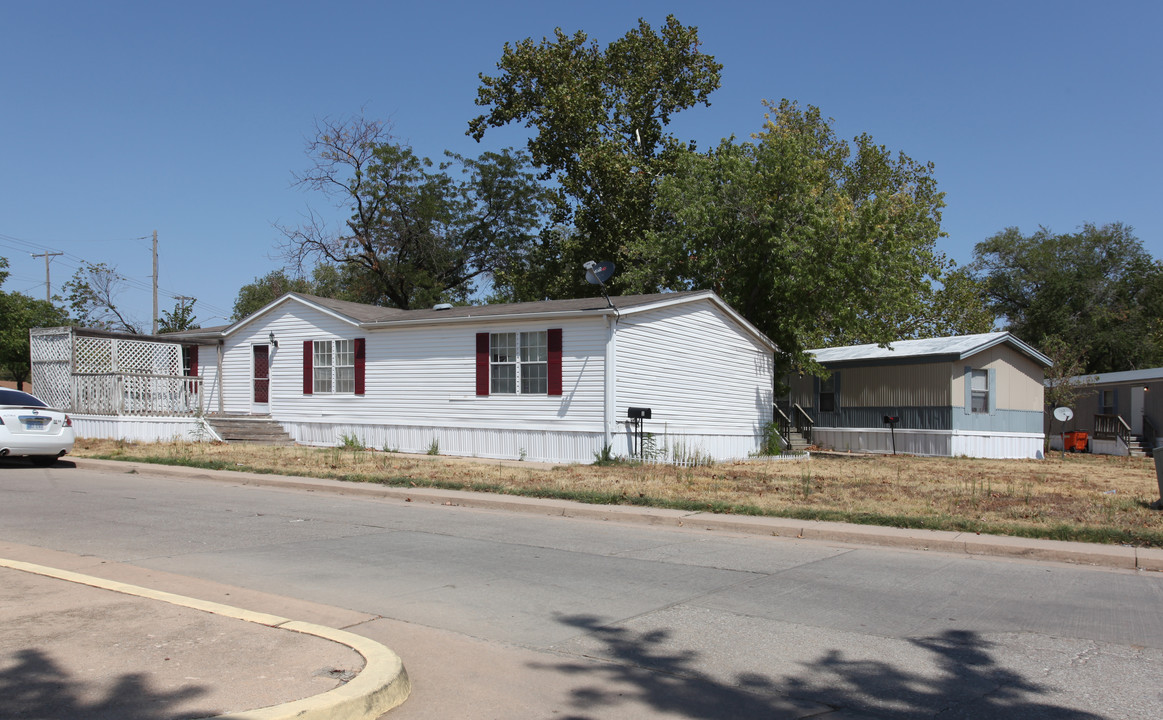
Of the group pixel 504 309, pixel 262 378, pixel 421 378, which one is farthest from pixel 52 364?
pixel 504 309

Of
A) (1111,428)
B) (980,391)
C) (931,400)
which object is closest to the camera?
(931,400)

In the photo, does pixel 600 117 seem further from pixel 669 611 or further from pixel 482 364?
pixel 669 611

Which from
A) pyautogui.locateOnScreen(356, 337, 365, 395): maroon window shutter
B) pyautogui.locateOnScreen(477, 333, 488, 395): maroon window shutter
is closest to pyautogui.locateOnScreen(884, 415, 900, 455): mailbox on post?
pyautogui.locateOnScreen(477, 333, 488, 395): maroon window shutter

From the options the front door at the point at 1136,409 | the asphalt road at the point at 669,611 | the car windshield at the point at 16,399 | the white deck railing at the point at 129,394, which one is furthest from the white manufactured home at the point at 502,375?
the front door at the point at 1136,409

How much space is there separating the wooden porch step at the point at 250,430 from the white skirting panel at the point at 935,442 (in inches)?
745

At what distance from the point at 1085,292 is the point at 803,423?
31677mm

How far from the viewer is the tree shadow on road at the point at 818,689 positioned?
15.2 feet

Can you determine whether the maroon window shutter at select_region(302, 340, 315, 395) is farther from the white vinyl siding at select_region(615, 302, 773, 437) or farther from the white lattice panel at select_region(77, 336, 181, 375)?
the white vinyl siding at select_region(615, 302, 773, 437)

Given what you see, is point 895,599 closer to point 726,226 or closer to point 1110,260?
point 726,226

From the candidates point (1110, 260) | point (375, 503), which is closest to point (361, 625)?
point (375, 503)

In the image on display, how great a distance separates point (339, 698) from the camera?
4188 mm

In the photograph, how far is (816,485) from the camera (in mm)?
15367

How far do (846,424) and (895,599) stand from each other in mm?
24681

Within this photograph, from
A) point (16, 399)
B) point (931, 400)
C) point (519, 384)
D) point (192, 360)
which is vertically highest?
point (192, 360)
